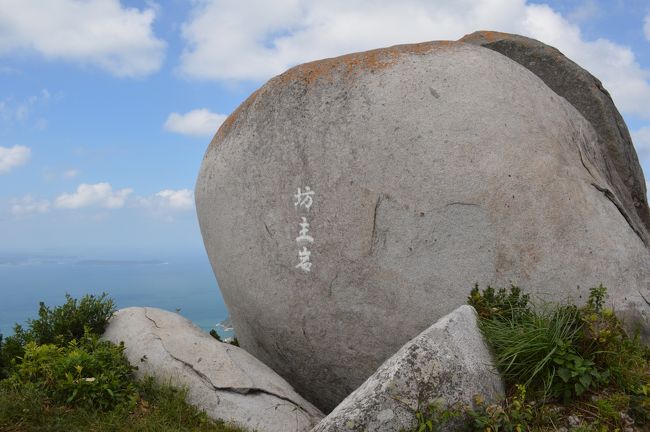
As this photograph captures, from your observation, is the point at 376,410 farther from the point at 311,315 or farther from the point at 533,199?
the point at 533,199

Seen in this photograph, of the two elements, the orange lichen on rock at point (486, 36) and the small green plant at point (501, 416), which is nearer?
the small green plant at point (501, 416)

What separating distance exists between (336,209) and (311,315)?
1.36 m

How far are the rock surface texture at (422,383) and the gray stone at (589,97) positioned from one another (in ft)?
18.2

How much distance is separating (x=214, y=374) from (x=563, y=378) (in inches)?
154

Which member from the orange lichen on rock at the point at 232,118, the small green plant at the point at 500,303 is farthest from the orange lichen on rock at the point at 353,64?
the small green plant at the point at 500,303

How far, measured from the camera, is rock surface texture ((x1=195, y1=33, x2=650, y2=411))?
22.8 feet

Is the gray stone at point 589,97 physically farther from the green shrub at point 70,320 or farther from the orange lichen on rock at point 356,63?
the green shrub at point 70,320

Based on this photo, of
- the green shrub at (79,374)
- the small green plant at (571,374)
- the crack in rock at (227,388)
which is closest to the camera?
the small green plant at (571,374)

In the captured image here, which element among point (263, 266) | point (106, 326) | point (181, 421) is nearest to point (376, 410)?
point (181, 421)

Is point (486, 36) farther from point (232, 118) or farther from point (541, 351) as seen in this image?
point (541, 351)

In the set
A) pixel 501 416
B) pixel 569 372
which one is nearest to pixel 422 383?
pixel 501 416

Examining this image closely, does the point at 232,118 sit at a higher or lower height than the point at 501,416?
higher

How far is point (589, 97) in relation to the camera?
10008 millimetres

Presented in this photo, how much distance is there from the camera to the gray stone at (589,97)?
9.97 m
